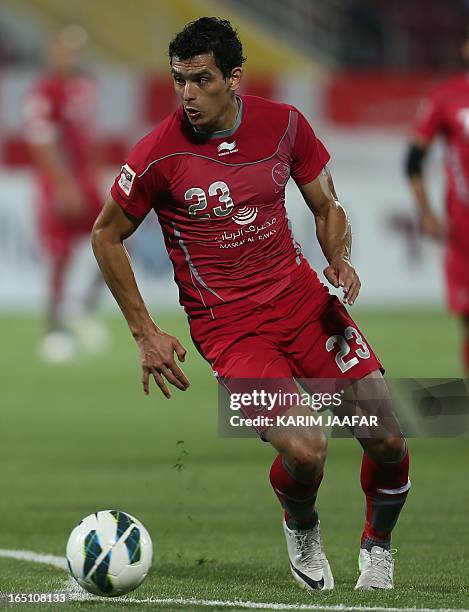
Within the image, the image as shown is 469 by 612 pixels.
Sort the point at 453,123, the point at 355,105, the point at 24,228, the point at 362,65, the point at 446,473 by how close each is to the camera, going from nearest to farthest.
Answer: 1. the point at 446,473
2. the point at 453,123
3. the point at 24,228
4. the point at 355,105
5. the point at 362,65

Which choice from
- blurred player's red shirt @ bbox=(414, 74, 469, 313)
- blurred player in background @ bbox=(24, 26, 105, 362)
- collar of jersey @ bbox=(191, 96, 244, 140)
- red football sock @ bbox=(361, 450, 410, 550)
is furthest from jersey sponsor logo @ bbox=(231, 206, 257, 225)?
blurred player in background @ bbox=(24, 26, 105, 362)

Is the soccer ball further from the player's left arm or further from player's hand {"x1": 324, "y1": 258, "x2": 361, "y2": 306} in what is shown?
the player's left arm

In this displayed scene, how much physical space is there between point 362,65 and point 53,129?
806 cm

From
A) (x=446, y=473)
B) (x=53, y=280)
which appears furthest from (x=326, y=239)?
(x=53, y=280)

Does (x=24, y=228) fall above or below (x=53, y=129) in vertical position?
below

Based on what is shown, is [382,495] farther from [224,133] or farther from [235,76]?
[235,76]

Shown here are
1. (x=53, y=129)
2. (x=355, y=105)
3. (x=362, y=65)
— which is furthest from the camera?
(x=362, y=65)

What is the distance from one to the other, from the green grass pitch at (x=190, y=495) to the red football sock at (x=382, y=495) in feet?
0.61

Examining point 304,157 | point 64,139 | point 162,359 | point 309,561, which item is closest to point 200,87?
point 304,157

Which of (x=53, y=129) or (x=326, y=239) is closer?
(x=326, y=239)

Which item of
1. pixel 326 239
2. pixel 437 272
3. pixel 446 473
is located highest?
pixel 326 239

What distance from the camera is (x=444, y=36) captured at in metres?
21.0

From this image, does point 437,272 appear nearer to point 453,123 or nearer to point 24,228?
point 24,228

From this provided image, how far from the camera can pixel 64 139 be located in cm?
1402
